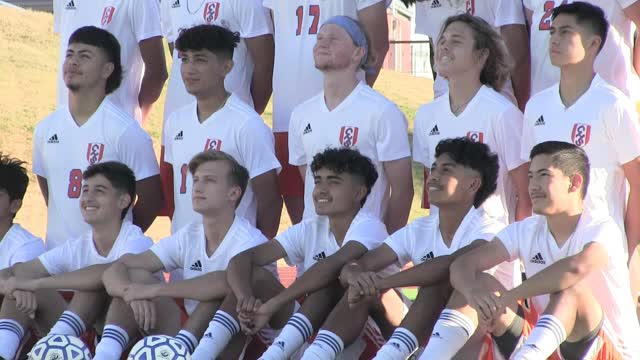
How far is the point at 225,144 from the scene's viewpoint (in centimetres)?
704

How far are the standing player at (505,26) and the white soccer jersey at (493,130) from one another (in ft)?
1.60

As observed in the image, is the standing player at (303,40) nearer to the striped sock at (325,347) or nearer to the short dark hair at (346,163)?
the short dark hair at (346,163)

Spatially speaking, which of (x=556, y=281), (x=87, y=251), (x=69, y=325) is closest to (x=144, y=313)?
(x=69, y=325)

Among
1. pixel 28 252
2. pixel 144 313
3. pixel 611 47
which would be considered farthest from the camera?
pixel 28 252

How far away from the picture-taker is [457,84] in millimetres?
6605

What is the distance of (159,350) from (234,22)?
2540 mm

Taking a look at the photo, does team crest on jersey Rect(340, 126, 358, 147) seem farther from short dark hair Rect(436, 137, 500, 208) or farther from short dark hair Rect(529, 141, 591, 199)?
short dark hair Rect(529, 141, 591, 199)

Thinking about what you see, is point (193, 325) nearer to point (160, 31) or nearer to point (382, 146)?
point (382, 146)

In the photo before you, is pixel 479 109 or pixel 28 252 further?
pixel 28 252

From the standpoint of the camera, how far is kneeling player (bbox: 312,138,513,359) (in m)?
5.93

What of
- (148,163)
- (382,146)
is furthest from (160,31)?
(382,146)

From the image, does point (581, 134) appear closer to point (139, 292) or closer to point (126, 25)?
point (139, 292)

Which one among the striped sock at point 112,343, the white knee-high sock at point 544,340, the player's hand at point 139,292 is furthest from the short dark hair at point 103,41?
the white knee-high sock at point 544,340

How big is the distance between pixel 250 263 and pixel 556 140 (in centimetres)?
177
